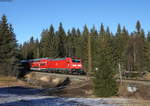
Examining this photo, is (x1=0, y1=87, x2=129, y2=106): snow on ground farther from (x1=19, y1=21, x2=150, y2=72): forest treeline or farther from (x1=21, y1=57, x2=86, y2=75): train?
(x1=21, y1=57, x2=86, y2=75): train

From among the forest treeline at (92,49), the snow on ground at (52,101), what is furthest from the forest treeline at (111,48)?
the snow on ground at (52,101)

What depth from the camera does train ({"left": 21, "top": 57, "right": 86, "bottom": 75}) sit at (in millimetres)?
47031

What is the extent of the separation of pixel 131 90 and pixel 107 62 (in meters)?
4.71

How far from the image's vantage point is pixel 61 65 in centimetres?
5059

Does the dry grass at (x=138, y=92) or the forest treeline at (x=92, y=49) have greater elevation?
the forest treeline at (x=92, y=49)

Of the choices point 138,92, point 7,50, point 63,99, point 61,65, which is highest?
point 7,50

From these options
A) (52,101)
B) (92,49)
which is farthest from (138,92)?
(92,49)

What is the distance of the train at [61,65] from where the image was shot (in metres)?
47.0

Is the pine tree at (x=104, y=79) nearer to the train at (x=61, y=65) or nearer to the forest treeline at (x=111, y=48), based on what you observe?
the forest treeline at (x=111, y=48)

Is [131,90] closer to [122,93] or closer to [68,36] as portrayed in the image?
[122,93]

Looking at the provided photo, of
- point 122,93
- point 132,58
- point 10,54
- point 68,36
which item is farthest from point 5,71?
point 68,36

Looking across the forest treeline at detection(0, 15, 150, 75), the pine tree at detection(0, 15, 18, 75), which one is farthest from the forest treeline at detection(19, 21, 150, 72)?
the pine tree at detection(0, 15, 18, 75)

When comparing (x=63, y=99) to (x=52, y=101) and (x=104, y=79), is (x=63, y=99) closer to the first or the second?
(x=52, y=101)

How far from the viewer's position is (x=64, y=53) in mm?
114312
